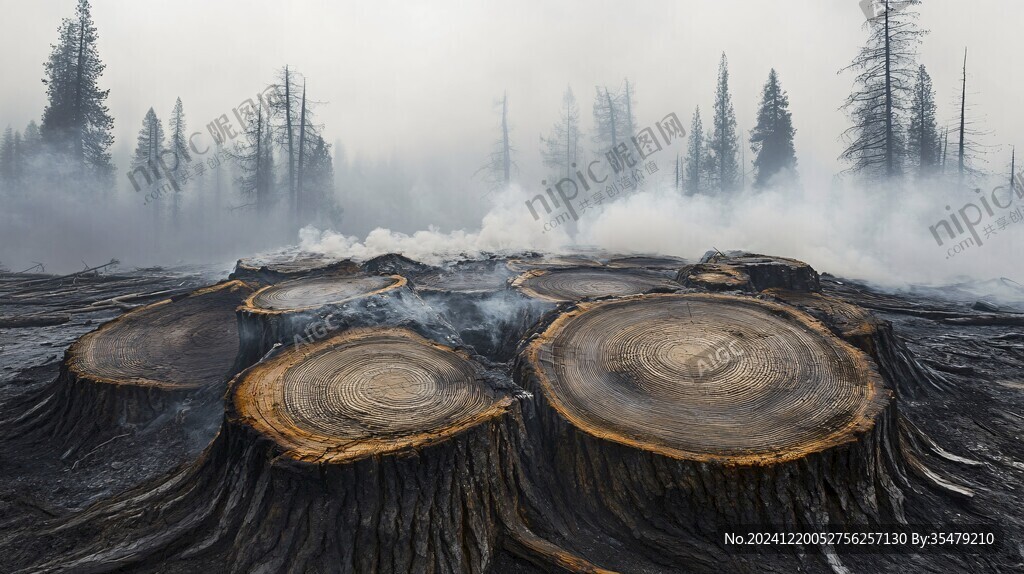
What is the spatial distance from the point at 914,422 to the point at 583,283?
3881 millimetres

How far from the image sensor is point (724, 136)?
31812 mm

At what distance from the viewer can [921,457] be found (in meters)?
3.52

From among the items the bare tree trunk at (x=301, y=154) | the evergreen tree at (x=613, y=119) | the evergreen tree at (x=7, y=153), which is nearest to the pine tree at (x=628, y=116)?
the evergreen tree at (x=613, y=119)

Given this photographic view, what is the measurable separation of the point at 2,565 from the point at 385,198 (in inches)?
1447

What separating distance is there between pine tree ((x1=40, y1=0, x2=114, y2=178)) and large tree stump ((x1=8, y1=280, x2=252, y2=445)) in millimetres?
25713

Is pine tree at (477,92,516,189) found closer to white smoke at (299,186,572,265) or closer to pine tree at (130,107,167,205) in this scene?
white smoke at (299,186,572,265)

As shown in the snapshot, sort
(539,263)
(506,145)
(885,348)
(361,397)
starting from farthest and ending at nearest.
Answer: (506,145) → (539,263) → (885,348) → (361,397)

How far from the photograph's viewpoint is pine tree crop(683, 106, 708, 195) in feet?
123

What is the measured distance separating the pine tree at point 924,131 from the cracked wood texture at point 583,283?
25.5 metres

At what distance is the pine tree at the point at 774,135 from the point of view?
28312 mm

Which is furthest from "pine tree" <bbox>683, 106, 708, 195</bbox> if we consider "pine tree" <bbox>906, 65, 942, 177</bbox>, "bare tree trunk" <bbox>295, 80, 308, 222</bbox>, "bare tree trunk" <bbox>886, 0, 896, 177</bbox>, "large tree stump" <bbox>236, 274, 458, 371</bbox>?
"large tree stump" <bbox>236, 274, 458, 371</bbox>

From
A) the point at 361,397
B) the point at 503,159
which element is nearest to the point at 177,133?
the point at 503,159

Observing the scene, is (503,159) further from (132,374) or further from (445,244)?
(132,374)

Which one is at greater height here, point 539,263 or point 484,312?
point 539,263
